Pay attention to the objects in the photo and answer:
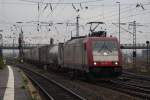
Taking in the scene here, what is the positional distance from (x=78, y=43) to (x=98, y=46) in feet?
10.6

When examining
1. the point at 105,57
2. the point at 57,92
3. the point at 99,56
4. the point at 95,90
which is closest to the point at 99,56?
the point at 99,56

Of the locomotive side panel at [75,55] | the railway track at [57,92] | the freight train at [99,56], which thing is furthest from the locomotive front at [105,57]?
the railway track at [57,92]

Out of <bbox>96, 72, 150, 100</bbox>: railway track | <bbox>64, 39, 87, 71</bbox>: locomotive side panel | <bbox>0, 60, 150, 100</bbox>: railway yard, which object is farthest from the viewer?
<bbox>64, 39, 87, 71</bbox>: locomotive side panel

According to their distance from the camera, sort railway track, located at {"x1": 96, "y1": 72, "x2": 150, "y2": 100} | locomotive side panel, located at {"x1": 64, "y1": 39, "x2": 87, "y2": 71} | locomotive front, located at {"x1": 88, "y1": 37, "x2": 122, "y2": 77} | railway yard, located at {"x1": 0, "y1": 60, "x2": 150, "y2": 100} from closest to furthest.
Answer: railway yard, located at {"x1": 0, "y1": 60, "x2": 150, "y2": 100}, railway track, located at {"x1": 96, "y1": 72, "x2": 150, "y2": 100}, locomotive front, located at {"x1": 88, "y1": 37, "x2": 122, "y2": 77}, locomotive side panel, located at {"x1": 64, "y1": 39, "x2": 87, "y2": 71}

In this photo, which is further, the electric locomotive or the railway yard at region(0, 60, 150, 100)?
the electric locomotive

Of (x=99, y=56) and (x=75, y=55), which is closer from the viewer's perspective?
(x=99, y=56)

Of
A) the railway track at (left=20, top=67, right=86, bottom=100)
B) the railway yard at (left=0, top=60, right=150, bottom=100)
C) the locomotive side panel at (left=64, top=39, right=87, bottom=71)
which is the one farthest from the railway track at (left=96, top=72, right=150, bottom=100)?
the railway track at (left=20, top=67, right=86, bottom=100)

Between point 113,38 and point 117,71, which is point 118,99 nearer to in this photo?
point 117,71

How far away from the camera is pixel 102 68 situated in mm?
28859

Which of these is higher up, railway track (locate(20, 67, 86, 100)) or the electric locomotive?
the electric locomotive

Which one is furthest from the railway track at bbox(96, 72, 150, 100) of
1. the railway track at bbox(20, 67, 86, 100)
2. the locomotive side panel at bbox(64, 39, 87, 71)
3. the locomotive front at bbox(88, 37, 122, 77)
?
the railway track at bbox(20, 67, 86, 100)

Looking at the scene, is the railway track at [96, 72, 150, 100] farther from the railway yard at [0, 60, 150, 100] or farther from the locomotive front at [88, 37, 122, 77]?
the locomotive front at [88, 37, 122, 77]

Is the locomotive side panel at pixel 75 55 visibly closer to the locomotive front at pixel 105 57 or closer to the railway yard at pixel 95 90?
the locomotive front at pixel 105 57

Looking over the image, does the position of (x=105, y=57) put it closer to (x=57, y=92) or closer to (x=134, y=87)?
(x=134, y=87)
